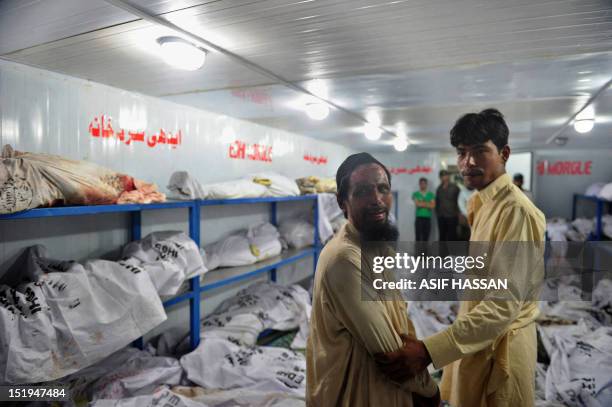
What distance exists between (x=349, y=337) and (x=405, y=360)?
0.55 ft

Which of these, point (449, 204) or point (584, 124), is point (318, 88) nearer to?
point (584, 124)

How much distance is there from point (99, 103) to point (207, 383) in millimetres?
1975

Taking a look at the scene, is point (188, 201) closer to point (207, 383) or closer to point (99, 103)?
point (99, 103)

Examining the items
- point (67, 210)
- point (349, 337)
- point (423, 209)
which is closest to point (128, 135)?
point (67, 210)

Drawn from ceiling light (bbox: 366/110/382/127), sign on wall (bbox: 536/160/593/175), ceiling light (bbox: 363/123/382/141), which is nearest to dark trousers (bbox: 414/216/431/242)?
sign on wall (bbox: 536/160/593/175)

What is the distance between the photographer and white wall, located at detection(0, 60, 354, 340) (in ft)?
6.48

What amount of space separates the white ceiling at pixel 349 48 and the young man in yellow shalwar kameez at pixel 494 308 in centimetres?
A: 56

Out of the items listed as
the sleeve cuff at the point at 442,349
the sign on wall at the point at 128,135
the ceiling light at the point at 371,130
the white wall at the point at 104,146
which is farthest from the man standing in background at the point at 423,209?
the sleeve cuff at the point at 442,349

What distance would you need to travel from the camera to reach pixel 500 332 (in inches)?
46.1

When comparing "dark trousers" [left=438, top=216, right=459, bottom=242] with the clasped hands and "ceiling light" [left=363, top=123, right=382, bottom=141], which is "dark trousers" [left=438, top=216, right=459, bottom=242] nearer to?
"ceiling light" [left=363, top=123, right=382, bottom=141]

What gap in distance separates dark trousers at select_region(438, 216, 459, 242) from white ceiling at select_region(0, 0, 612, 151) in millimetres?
3702

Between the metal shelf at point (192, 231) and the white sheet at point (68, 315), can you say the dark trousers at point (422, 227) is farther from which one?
the white sheet at point (68, 315)

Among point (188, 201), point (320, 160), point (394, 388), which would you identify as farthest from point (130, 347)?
point (320, 160)

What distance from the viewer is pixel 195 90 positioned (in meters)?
2.67
